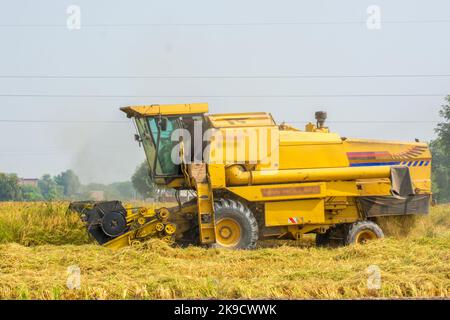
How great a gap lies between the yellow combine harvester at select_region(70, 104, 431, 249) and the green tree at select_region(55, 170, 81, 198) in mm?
129876

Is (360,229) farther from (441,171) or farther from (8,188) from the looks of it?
(8,188)

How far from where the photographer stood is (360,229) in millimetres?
10414

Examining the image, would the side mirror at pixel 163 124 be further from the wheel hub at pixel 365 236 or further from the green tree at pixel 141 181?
the green tree at pixel 141 181

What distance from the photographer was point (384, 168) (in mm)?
10672

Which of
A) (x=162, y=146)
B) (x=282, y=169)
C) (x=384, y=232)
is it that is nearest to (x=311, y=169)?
(x=282, y=169)

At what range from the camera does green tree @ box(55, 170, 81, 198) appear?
14100cm

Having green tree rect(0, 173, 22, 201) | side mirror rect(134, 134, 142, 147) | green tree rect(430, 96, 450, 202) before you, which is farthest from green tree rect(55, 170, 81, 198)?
side mirror rect(134, 134, 142, 147)

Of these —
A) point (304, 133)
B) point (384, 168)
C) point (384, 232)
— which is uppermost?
point (304, 133)

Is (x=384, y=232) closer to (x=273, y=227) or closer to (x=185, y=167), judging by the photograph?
(x=273, y=227)

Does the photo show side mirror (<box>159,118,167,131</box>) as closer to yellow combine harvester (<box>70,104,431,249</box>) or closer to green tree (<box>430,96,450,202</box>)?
yellow combine harvester (<box>70,104,431,249</box>)

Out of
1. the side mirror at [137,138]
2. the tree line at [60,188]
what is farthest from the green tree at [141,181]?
the side mirror at [137,138]

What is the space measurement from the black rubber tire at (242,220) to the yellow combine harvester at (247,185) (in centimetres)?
2

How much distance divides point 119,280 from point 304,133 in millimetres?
5391

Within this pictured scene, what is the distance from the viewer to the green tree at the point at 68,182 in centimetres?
14100
